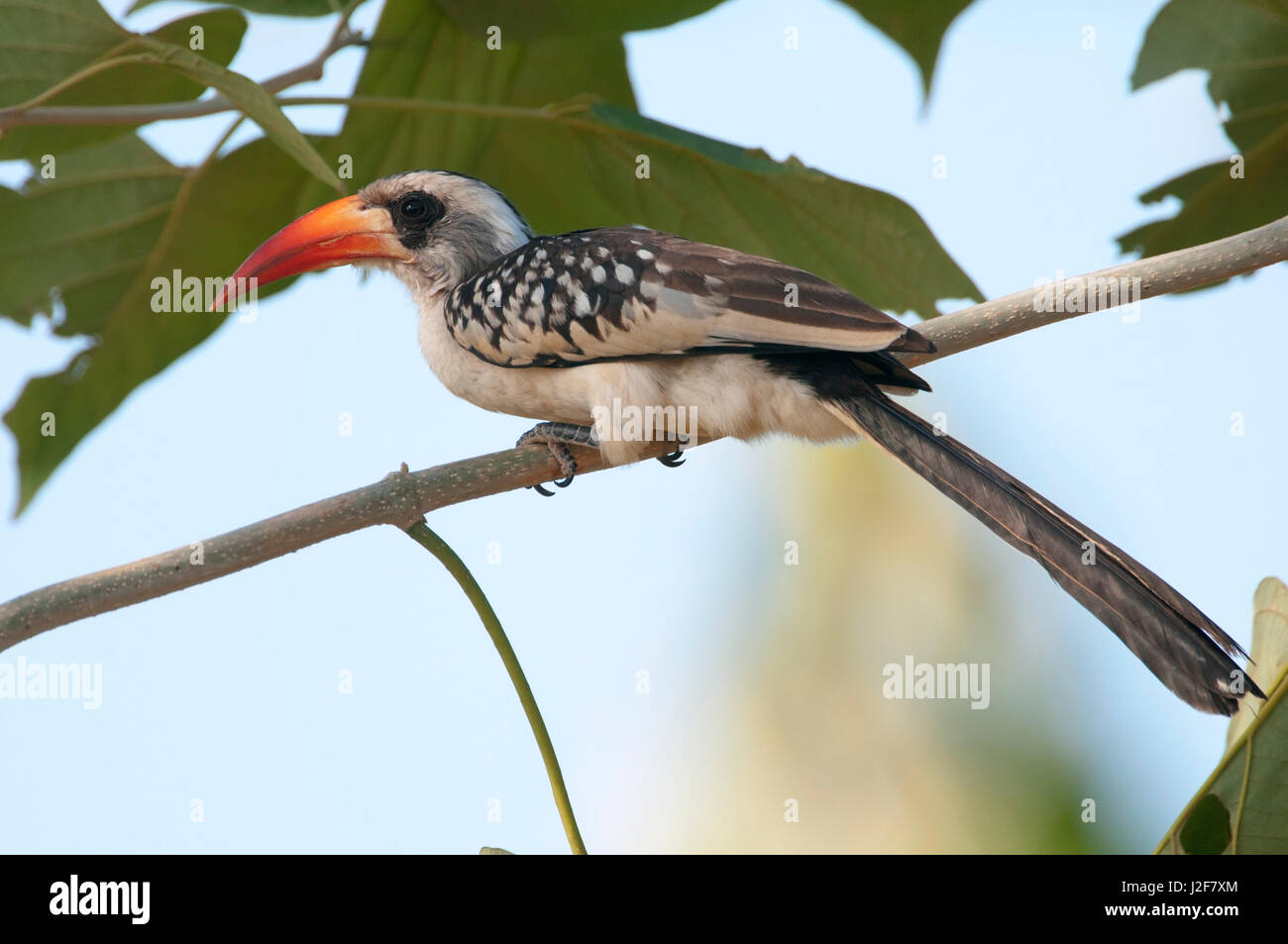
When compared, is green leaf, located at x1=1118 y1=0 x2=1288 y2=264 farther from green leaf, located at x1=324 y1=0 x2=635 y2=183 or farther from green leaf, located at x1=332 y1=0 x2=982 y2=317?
green leaf, located at x1=324 y1=0 x2=635 y2=183

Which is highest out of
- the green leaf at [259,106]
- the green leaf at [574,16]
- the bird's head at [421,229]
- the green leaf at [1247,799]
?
the green leaf at [574,16]

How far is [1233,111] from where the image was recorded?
225 centimetres

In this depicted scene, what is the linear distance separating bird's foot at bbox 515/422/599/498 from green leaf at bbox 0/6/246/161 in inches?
28.6

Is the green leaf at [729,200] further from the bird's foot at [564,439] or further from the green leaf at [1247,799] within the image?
the green leaf at [1247,799]

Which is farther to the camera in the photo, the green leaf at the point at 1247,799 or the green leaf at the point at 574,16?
the green leaf at the point at 574,16

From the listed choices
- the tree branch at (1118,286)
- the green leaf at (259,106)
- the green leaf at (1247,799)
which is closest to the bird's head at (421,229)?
the green leaf at (259,106)

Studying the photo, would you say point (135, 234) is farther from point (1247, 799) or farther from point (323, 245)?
point (1247, 799)

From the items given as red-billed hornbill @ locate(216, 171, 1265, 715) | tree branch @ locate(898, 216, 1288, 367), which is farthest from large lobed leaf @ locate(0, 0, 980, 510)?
tree branch @ locate(898, 216, 1288, 367)

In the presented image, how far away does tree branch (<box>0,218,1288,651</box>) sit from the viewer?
1454 mm

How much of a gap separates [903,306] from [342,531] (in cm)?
91

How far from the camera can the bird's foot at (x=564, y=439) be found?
1.81 metres

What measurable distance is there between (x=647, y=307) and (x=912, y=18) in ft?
1.91

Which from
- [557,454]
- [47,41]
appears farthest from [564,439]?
[47,41]

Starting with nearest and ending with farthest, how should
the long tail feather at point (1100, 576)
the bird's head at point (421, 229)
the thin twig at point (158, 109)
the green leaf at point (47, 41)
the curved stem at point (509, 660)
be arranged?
the long tail feather at point (1100, 576) < the curved stem at point (509, 660) < the thin twig at point (158, 109) < the green leaf at point (47, 41) < the bird's head at point (421, 229)
